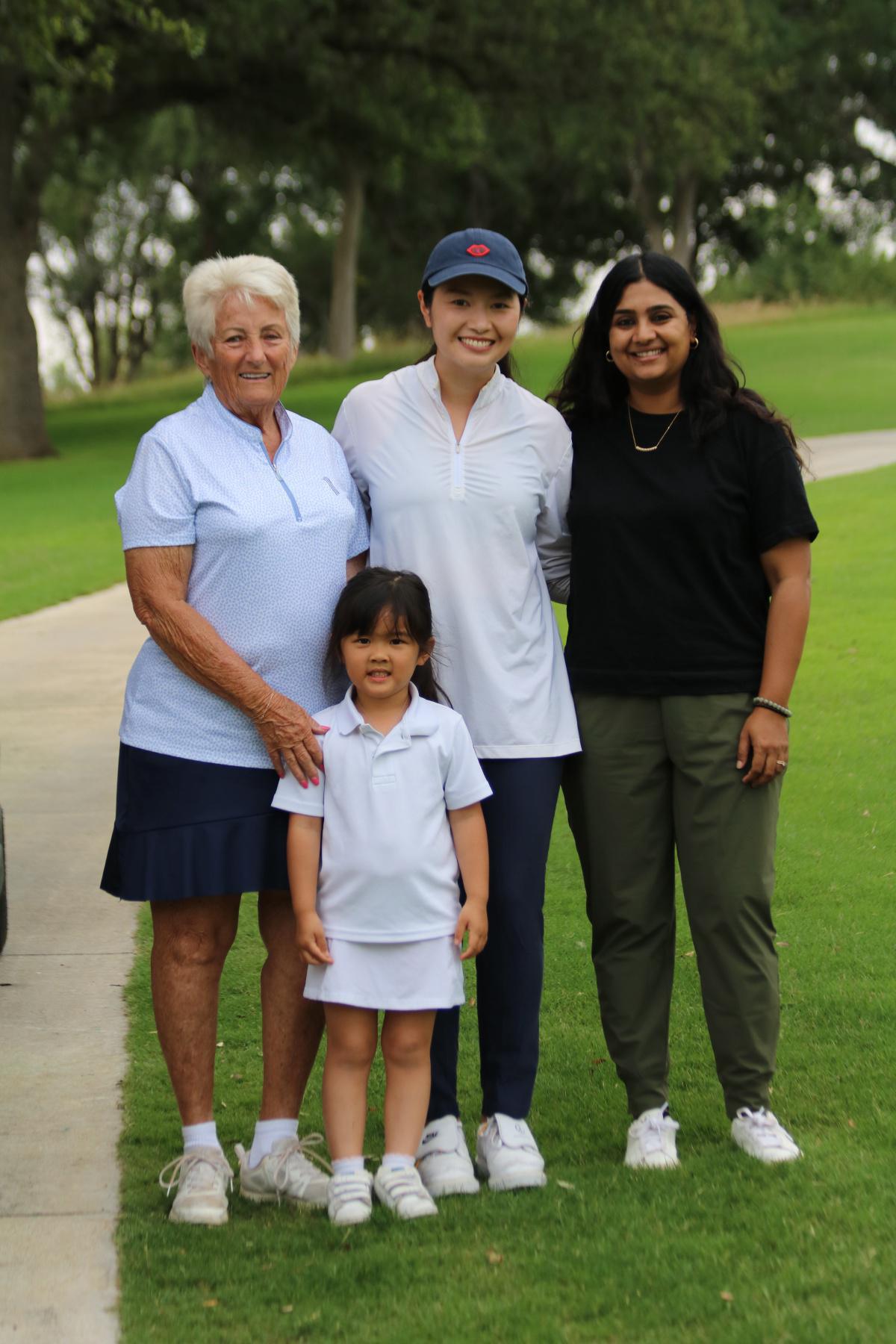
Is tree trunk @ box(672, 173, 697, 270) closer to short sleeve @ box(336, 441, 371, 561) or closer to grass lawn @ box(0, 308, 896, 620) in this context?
grass lawn @ box(0, 308, 896, 620)

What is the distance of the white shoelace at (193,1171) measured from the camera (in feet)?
11.7

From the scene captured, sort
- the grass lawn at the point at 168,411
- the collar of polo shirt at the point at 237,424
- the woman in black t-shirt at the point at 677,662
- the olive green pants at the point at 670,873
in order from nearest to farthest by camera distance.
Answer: the collar of polo shirt at the point at 237,424 < the woman in black t-shirt at the point at 677,662 < the olive green pants at the point at 670,873 < the grass lawn at the point at 168,411

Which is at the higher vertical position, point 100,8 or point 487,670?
point 100,8

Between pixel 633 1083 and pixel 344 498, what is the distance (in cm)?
156

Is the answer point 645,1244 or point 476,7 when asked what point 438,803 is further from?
point 476,7

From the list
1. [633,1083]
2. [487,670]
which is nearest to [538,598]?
[487,670]

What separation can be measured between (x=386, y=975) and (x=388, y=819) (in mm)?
336

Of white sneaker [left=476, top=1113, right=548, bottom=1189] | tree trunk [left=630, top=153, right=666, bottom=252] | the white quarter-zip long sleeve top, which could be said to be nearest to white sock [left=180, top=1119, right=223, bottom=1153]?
white sneaker [left=476, top=1113, right=548, bottom=1189]

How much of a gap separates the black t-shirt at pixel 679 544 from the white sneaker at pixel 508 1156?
104 cm

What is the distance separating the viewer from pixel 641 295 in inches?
145

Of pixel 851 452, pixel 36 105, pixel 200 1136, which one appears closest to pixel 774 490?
pixel 200 1136

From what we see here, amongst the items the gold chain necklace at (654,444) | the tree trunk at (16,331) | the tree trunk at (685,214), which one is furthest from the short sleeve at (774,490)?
the tree trunk at (685,214)

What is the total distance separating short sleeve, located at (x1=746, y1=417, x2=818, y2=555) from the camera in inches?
141

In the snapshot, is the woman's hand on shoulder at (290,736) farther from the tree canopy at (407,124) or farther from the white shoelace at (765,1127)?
the tree canopy at (407,124)
